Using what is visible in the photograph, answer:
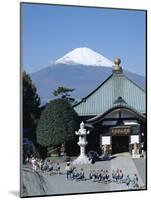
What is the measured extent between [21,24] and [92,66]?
933mm

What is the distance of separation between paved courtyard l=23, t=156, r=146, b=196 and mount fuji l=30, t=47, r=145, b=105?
0.80 metres

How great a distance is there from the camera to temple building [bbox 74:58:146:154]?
7418mm

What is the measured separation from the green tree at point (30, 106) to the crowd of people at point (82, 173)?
274 millimetres

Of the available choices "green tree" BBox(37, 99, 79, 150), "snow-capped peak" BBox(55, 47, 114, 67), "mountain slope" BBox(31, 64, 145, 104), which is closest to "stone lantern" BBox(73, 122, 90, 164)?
"green tree" BBox(37, 99, 79, 150)

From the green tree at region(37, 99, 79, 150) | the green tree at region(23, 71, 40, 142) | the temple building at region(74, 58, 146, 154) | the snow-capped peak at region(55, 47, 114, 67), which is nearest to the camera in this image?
the green tree at region(23, 71, 40, 142)

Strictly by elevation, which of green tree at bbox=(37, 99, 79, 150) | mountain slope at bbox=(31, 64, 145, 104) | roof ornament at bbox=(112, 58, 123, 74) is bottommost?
green tree at bbox=(37, 99, 79, 150)

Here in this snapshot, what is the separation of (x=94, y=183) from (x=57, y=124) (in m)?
0.78

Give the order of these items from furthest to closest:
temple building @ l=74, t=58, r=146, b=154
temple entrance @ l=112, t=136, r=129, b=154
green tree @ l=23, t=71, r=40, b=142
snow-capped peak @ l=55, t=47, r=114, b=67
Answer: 1. temple entrance @ l=112, t=136, r=129, b=154
2. temple building @ l=74, t=58, r=146, b=154
3. snow-capped peak @ l=55, t=47, r=114, b=67
4. green tree @ l=23, t=71, r=40, b=142

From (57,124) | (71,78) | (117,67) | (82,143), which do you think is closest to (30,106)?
(57,124)

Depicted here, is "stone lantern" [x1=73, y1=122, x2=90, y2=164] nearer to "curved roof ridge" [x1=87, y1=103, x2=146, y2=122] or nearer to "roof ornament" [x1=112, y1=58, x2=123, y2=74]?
"curved roof ridge" [x1=87, y1=103, x2=146, y2=122]

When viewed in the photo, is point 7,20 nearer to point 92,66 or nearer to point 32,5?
point 32,5

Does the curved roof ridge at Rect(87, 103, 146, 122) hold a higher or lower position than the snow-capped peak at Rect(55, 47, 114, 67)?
lower

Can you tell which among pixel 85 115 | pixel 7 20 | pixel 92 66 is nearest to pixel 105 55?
pixel 92 66

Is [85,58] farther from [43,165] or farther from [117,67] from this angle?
[43,165]
